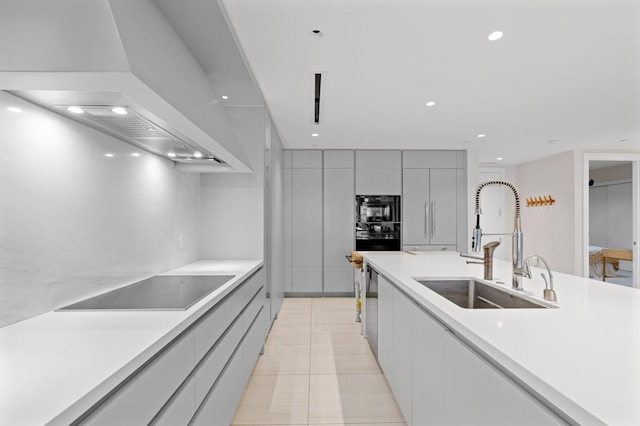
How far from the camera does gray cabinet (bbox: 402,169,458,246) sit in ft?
17.2

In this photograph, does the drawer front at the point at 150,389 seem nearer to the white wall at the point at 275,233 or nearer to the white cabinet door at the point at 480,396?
the white cabinet door at the point at 480,396

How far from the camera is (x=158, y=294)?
1553 mm

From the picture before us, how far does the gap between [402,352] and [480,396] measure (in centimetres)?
91

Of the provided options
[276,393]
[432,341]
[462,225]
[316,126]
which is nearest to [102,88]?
[432,341]

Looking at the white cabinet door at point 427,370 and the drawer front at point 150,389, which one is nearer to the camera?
the drawer front at point 150,389

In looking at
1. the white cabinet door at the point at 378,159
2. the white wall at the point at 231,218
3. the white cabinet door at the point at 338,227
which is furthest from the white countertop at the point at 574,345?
the white cabinet door at the point at 378,159

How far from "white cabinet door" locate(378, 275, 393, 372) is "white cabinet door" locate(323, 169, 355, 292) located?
8.86 ft

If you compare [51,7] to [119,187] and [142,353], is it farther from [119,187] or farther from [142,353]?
[119,187]

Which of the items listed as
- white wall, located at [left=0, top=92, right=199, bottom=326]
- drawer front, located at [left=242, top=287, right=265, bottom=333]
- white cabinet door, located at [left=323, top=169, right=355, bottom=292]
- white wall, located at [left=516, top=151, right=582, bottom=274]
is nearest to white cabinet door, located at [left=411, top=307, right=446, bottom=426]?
drawer front, located at [left=242, top=287, right=265, bottom=333]

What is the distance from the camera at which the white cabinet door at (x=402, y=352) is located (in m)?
1.69

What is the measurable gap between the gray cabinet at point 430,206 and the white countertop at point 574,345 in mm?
3781

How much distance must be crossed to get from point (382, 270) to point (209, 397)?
4.33 ft

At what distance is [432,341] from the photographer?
1.35 metres

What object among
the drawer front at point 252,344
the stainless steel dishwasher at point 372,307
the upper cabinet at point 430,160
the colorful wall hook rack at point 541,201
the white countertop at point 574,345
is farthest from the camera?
the colorful wall hook rack at point 541,201
